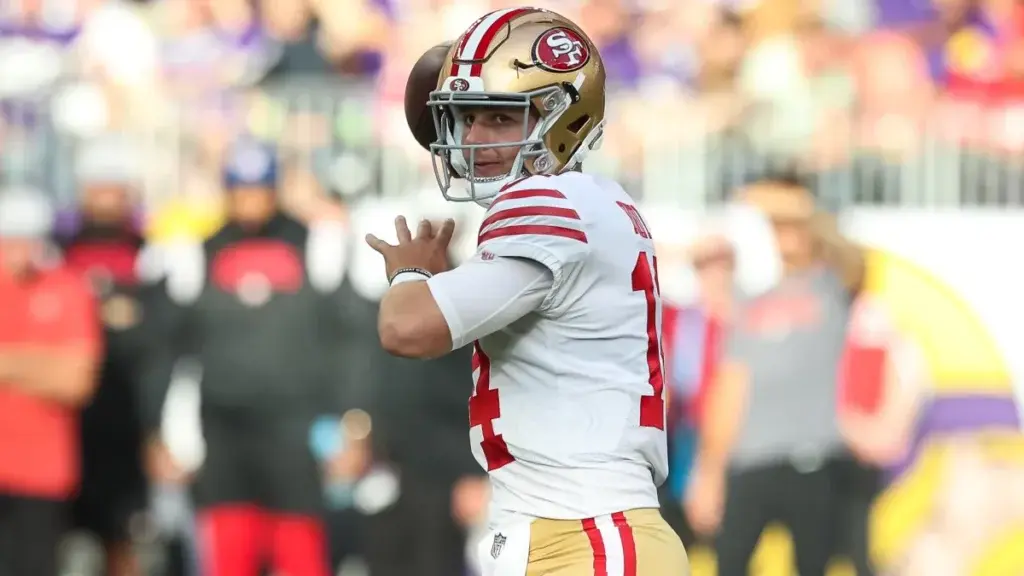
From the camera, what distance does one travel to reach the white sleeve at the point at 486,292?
251 centimetres

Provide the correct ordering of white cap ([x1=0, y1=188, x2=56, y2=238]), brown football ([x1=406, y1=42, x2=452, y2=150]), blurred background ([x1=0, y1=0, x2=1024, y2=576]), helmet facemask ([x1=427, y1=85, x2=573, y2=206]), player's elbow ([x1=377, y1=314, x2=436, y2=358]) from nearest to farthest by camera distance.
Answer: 1. player's elbow ([x1=377, y1=314, x2=436, y2=358])
2. helmet facemask ([x1=427, y1=85, x2=573, y2=206])
3. brown football ([x1=406, y1=42, x2=452, y2=150])
4. white cap ([x1=0, y1=188, x2=56, y2=238])
5. blurred background ([x1=0, y1=0, x2=1024, y2=576])

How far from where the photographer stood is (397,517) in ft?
20.4

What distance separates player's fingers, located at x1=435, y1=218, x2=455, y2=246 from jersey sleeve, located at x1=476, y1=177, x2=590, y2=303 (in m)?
0.15

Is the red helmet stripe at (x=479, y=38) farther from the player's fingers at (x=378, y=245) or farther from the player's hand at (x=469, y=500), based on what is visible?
the player's hand at (x=469, y=500)

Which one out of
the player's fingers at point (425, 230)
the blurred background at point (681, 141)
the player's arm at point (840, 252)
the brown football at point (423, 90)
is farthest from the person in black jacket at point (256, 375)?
the player's fingers at point (425, 230)

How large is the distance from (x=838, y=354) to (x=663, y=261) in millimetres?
904

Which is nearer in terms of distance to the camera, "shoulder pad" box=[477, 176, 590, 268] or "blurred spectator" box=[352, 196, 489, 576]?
"shoulder pad" box=[477, 176, 590, 268]

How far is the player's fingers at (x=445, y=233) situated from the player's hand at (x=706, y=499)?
3548 mm

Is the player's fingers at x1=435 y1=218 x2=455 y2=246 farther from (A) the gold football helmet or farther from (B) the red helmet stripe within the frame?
(B) the red helmet stripe

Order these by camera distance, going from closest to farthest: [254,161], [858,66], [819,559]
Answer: [819,559], [254,161], [858,66]

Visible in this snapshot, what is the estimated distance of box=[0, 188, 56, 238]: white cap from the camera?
6277 mm

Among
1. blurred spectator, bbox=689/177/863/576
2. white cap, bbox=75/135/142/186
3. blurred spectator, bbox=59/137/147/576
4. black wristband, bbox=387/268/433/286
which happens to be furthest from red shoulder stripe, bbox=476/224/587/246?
white cap, bbox=75/135/142/186

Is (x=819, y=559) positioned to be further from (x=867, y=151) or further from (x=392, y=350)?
(x=392, y=350)

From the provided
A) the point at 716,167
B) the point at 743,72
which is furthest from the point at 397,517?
the point at 743,72
